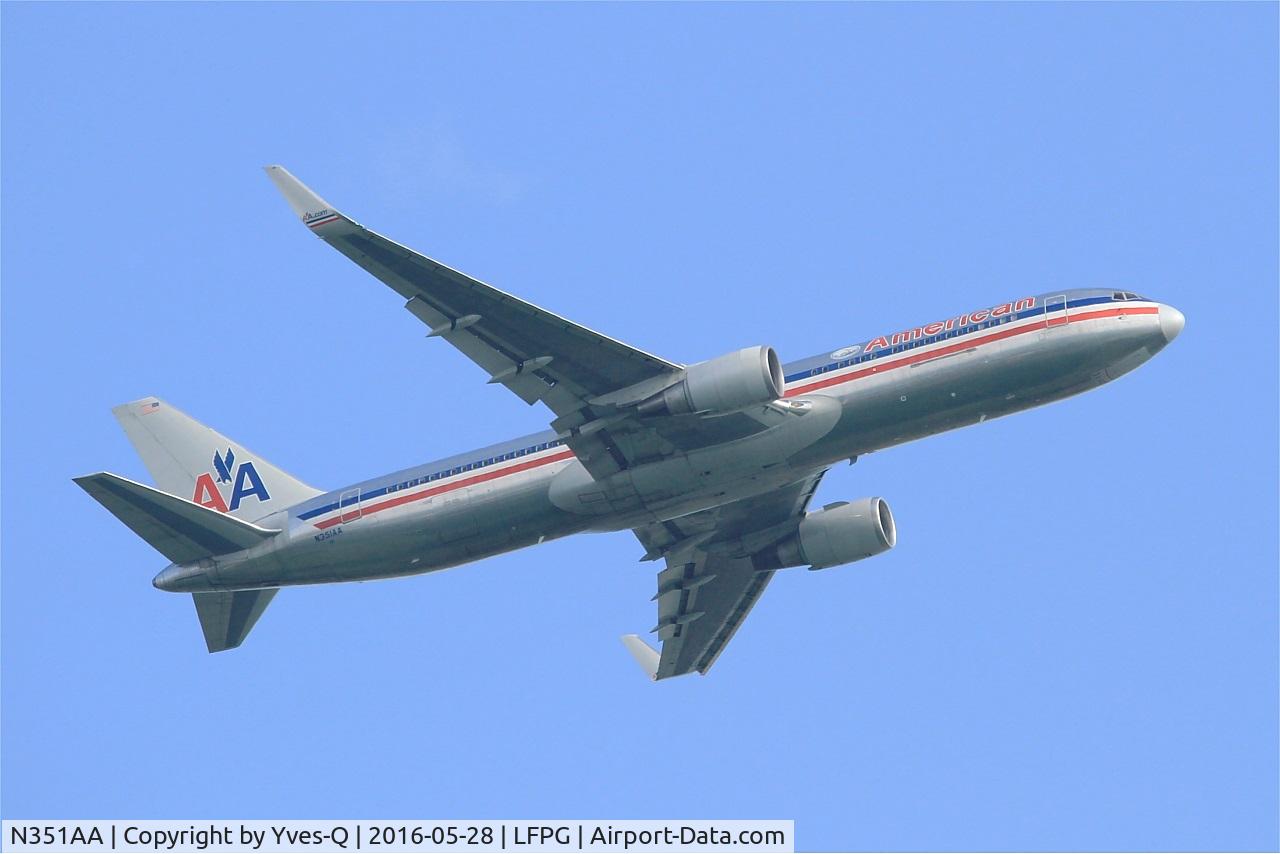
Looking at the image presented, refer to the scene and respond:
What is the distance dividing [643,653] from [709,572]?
4.68 meters

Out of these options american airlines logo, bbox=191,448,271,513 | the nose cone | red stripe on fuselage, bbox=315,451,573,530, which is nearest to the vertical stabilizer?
american airlines logo, bbox=191,448,271,513

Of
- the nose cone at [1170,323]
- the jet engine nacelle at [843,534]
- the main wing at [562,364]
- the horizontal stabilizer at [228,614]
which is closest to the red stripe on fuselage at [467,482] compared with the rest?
the main wing at [562,364]

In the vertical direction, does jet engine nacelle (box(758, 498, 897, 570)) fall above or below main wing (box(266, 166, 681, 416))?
below

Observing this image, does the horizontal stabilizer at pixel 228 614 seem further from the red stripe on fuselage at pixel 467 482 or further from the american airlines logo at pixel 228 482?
the red stripe on fuselage at pixel 467 482

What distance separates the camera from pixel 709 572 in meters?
62.5

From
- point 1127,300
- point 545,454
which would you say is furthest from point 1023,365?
point 545,454

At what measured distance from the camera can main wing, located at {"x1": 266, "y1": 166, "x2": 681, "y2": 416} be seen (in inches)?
1898

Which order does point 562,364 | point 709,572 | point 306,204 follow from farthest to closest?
point 709,572
point 562,364
point 306,204

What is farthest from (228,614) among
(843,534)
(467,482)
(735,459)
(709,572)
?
(843,534)

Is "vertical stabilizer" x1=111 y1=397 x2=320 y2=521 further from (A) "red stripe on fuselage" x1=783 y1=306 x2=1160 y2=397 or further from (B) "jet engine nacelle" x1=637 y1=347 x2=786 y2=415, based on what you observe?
(A) "red stripe on fuselage" x1=783 y1=306 x2=1160 y2=397

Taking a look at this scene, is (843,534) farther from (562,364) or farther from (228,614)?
(228,614)

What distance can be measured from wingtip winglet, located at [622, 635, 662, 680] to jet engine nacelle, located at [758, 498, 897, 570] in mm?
7527

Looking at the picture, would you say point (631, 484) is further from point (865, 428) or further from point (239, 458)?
point (239, 458)

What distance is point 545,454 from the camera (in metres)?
54.8
